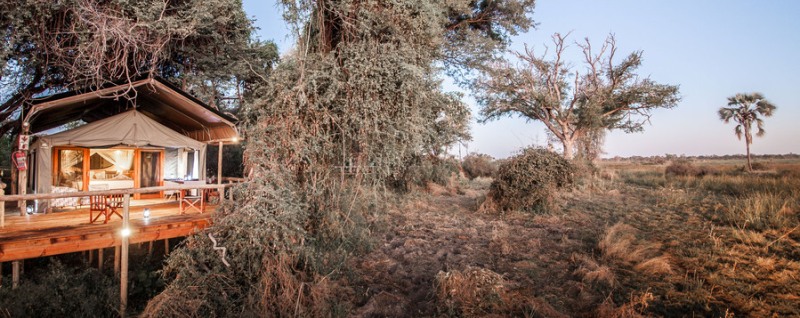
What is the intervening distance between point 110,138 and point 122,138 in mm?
236

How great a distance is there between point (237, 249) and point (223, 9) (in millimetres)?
8326

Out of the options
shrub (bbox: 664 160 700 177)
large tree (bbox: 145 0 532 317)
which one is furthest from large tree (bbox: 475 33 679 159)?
large tree (bbox: 145 0 532 317)

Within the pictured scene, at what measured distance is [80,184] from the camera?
31.2ft

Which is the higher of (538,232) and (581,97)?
(581,97)

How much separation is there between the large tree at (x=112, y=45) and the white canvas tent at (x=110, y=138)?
0.94 metres

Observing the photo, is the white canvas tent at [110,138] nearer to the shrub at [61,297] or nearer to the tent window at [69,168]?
the tent window at [69,168]

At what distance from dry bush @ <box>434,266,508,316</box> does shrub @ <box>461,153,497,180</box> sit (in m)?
17.5

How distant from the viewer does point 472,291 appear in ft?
14.8

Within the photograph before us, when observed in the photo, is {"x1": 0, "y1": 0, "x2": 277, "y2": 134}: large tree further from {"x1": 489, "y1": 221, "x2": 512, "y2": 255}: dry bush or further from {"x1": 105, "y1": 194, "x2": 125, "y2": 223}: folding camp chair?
{"x1": 489, "y1": 221, "x2": 512, "y2": 255}: dry bush

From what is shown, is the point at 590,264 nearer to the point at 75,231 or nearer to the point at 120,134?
the point at 75,231

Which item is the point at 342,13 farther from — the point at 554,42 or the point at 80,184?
the point at 554,42

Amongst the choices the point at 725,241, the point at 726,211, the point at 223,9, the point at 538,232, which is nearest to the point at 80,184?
the point at 223,9

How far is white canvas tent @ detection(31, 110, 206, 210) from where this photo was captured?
26.5 ft

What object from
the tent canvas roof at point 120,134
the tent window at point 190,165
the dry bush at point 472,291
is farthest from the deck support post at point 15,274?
the dry bush at point 472,291
